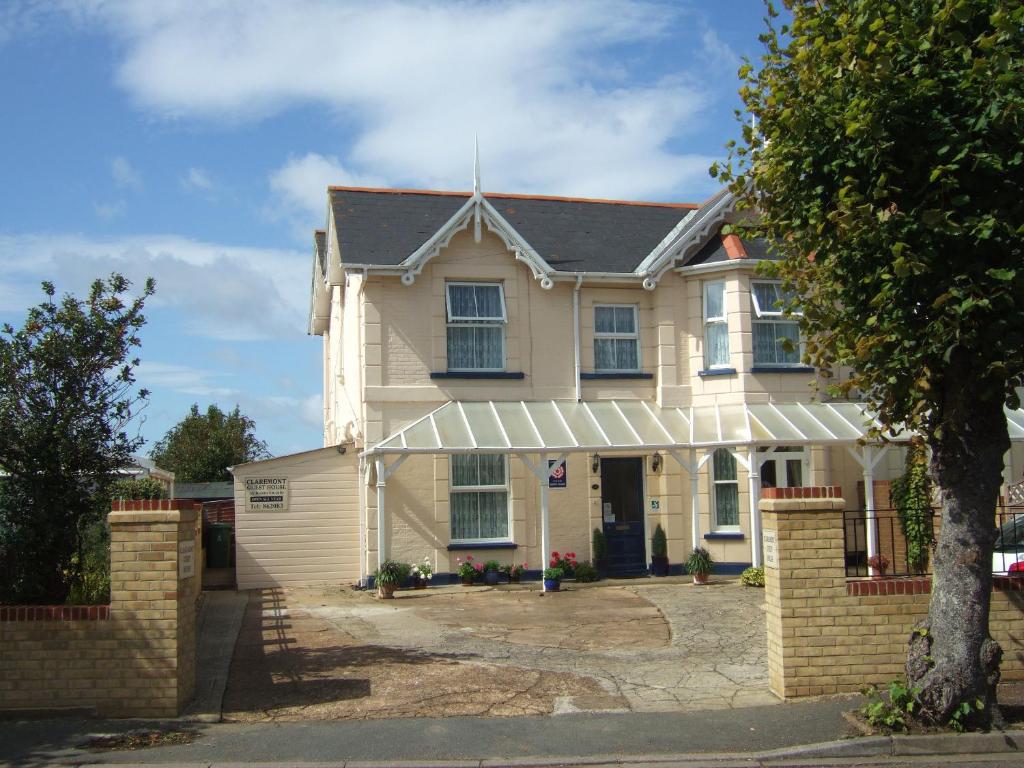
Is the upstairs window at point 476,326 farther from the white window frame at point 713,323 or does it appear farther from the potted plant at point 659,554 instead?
the potted plant at point 659,554

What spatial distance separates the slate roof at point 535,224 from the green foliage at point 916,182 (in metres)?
11.3

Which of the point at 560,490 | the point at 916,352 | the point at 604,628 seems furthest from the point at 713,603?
the point at 916,352

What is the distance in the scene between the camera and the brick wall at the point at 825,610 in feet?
29.2

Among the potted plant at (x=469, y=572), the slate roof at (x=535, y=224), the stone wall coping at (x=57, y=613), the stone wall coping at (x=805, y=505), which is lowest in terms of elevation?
the potted plant at (x=469, y=572)

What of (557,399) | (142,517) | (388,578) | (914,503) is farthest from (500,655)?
(557,399)

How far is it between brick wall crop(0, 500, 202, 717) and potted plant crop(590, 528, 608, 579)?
10827 millimetres

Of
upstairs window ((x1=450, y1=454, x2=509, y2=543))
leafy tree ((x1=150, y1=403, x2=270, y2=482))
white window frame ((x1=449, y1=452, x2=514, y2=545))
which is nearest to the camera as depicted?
white window frame ((x1=449, y1=452, x2=514, y2=545))

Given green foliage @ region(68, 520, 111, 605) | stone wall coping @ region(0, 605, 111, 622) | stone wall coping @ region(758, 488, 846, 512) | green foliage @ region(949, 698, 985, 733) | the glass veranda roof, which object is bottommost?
green foliage @ region(949, 698, 985, 733)

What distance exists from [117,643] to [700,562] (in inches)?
442

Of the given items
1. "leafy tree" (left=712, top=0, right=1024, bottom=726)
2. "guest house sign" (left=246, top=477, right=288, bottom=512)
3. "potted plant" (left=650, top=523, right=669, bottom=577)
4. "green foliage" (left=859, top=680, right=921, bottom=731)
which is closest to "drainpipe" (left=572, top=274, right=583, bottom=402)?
"potted plant" (left=650, top=523, right=669, bottom=577)

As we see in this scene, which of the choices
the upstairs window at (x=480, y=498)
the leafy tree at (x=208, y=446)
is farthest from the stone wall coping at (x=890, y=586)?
the leafy tree at (x=208, y=446)

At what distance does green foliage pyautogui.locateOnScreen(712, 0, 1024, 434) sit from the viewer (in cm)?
729

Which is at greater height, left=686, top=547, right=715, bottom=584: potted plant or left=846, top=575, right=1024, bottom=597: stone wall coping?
left=846, top=575, right=1024, bottom=597: stone wall coping

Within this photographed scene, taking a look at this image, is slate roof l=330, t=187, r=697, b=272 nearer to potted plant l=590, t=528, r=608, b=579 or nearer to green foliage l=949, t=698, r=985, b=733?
potted plant l=590, t=528, r=608, b=579
